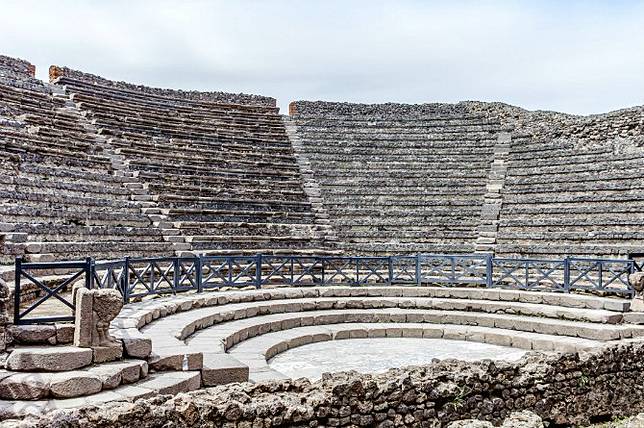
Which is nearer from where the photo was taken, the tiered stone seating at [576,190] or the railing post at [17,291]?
the railing post at [17,291]

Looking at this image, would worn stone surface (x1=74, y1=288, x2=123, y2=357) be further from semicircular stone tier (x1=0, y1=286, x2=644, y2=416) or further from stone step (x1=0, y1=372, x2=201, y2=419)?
stone step (x1=0, y1=372, x2=201, y2=419)

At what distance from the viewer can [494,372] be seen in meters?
6.83

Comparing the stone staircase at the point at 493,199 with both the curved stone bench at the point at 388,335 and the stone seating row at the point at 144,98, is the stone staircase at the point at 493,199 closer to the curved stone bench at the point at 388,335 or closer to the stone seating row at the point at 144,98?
the curved stone bench at the point at 388,335

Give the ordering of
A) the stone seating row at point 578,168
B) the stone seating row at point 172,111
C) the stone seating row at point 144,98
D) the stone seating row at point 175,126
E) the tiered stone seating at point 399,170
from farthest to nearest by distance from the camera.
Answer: the stone seating row at point 144,98 → the stone seating row at point 172,111 → the stone seating row at point 175,126 → the tiered stone seating at point 399,170 → the stone seating row at point 578,168

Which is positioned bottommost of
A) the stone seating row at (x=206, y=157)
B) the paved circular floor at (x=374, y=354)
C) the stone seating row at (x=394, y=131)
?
the paved circular floor at (x=374, y=354)

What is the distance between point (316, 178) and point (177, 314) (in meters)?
11.6

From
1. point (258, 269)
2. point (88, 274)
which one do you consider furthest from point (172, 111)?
point (88, 274)

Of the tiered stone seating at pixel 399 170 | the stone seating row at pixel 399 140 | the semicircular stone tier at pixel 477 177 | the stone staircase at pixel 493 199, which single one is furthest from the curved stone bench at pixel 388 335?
the stone seating row at pixel 399 140

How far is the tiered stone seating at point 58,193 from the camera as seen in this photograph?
1294cm

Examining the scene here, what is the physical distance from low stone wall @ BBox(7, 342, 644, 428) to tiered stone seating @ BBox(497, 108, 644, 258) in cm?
812

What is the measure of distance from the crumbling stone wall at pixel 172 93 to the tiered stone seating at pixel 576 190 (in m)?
11.5

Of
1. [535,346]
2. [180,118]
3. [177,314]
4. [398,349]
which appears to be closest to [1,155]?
[177,314]

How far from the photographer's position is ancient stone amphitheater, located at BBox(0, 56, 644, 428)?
20.6 feet

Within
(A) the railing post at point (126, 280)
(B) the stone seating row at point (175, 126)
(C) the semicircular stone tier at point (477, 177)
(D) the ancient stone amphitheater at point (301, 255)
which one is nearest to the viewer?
(D) the ancient stone amphitheater at point (301, 255)
